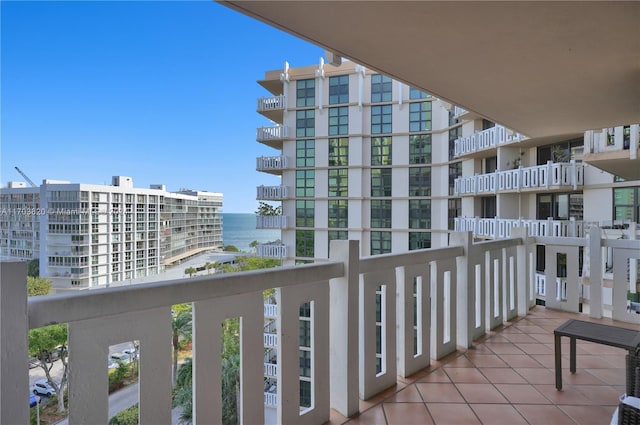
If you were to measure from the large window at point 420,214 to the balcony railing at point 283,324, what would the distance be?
13905mm

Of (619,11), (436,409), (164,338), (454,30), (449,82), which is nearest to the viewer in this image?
(164,338)

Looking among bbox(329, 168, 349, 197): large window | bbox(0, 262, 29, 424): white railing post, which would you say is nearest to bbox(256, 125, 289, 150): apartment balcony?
bbox(329, 168, 349, 197): large window

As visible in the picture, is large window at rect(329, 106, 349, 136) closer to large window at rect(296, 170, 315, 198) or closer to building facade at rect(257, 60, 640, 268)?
building facade at rect(257, 60, 640, 268)

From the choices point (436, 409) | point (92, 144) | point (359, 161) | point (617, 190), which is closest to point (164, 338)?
point (436, 409)

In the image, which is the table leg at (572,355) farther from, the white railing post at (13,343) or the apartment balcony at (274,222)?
the apartment balcony at (274,222)

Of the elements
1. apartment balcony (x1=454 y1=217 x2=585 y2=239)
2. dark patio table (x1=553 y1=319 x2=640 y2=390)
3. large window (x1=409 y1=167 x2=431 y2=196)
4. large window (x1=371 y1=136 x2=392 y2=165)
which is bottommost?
dark patio table (x1=553 y1=319 x2=640 y2=390)

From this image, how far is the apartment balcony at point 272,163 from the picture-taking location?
58.0ft

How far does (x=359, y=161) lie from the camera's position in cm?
1720

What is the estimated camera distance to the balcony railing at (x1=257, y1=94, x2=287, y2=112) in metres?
17.8

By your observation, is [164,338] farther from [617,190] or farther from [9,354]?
[617,190]

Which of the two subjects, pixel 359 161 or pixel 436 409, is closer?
pixel 436 409

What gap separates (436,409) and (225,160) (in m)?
31.4

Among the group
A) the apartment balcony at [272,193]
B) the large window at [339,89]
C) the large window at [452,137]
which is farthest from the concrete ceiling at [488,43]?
the large window at [339,89]

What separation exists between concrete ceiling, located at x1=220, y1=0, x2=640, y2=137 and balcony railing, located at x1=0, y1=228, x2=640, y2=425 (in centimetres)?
→ 95
